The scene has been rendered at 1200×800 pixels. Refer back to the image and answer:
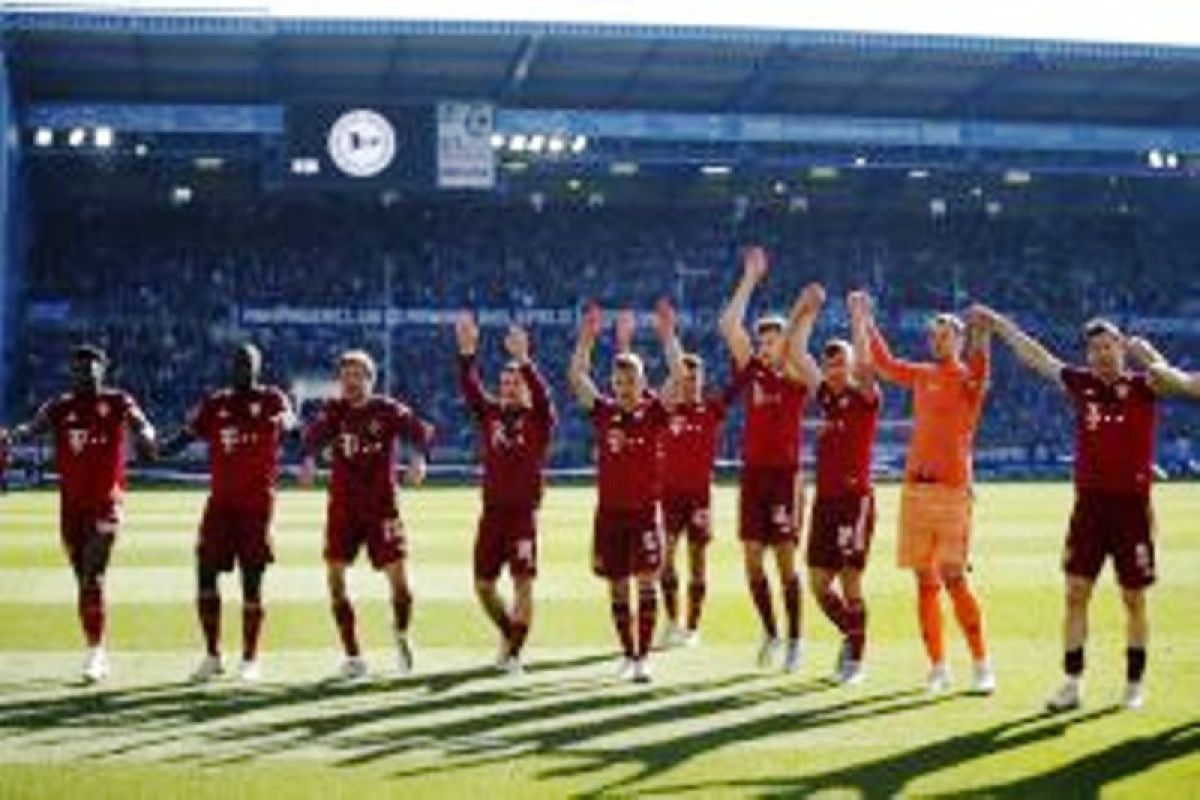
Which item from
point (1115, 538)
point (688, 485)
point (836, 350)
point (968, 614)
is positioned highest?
point (836, 350)

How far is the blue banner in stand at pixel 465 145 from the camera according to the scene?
51.3m

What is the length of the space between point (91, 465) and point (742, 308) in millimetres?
4674

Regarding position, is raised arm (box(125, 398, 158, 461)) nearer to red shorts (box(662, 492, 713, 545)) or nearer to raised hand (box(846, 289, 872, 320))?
red shorts (box(662, 492, 713, 545))

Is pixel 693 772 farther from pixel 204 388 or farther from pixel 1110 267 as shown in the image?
pixel 1110 267

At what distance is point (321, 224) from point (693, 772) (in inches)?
1986

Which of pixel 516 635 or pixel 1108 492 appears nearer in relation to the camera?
pixel 1108 492

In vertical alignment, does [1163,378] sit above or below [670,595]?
above

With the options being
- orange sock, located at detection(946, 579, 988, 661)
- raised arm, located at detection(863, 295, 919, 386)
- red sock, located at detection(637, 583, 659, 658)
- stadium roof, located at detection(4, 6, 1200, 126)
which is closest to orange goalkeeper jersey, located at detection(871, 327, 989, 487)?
raised arm, located at detection(863, 295, 919, 386)

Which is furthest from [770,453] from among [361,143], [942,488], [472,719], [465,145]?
[465,145]

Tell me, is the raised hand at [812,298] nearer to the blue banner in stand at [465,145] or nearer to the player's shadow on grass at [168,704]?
the player's shadow on grass at [168,704]

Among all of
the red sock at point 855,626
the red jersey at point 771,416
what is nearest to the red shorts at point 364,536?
the red jersey at point 771,416

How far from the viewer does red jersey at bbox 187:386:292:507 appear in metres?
12.9

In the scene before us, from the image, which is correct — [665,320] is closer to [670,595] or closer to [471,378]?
[471,378]

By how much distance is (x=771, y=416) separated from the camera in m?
13.6
